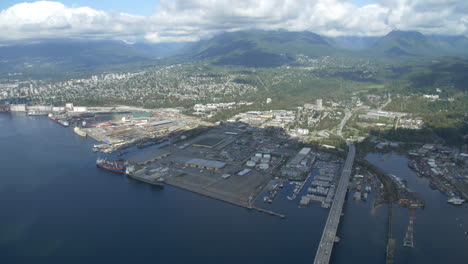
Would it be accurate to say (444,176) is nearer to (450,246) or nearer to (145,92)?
(450,246)

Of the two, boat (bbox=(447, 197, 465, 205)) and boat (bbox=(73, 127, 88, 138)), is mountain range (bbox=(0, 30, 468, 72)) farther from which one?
boat (bbox=(447, 197, 465, 205))

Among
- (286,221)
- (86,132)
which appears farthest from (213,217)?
(86,132)

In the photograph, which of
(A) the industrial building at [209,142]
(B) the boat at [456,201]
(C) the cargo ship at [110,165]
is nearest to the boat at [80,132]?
(C) the cargo ship at [110,165]

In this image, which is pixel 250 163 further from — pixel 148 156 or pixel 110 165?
pixel 110 165

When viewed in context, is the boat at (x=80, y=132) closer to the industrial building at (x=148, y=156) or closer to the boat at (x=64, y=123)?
the boat at (x=64, y=123)

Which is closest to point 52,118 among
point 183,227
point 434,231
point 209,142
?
point 209,142

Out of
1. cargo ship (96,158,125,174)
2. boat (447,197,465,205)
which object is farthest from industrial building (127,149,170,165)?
boat (447,197,465,205)
